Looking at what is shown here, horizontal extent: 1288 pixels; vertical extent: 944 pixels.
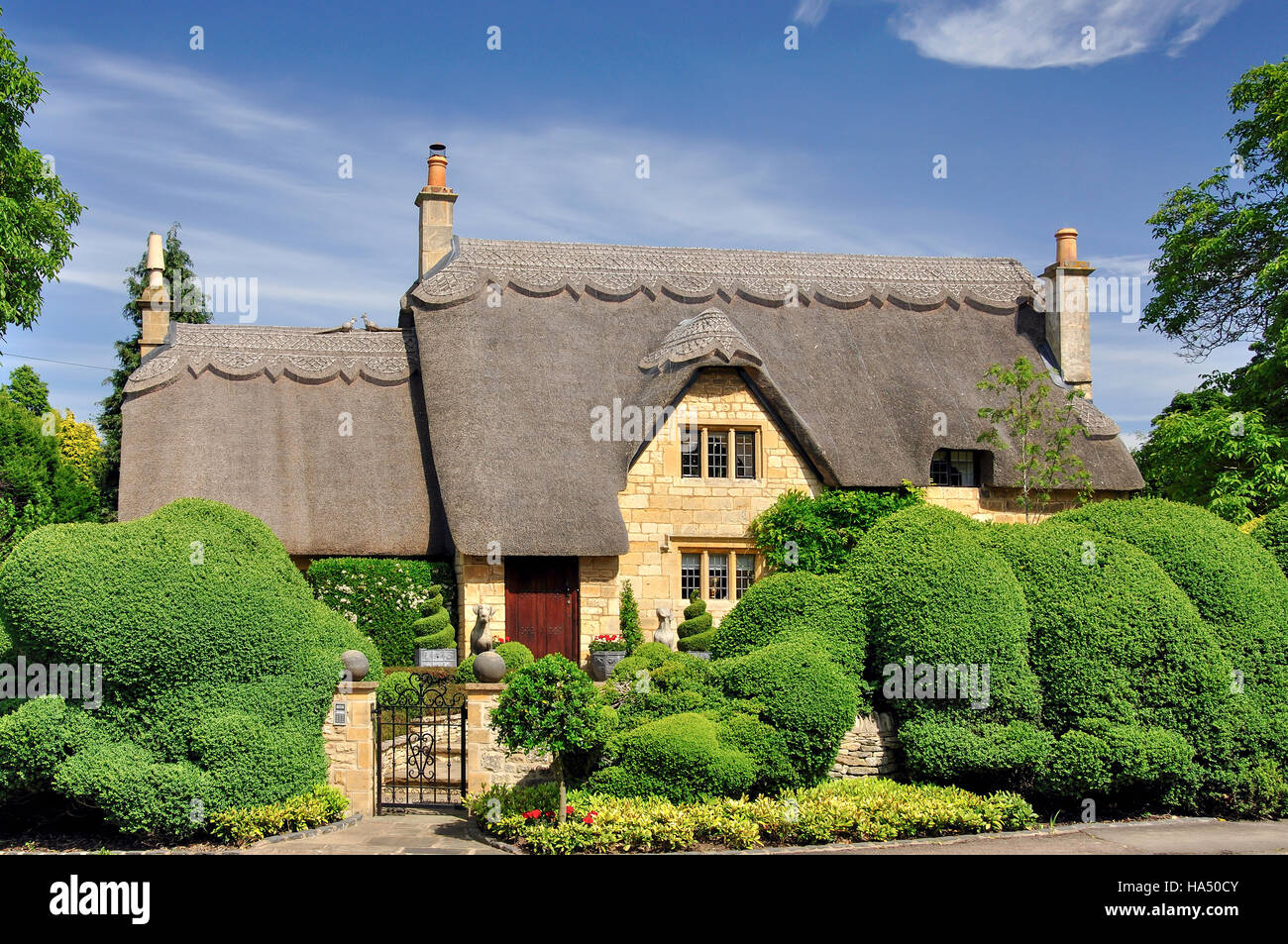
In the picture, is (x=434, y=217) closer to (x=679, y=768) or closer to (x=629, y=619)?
(x=629, y=619)

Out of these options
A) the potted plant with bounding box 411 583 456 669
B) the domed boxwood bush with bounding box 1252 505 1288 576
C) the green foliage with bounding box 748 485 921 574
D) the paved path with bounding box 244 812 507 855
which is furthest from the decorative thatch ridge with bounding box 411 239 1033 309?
the paved path with bounding box 244 812 507 855

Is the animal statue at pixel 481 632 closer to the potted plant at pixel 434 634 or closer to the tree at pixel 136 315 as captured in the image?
the potted plant at pixel 434 634

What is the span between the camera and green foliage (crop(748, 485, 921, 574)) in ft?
68.5

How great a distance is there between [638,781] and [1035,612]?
4575 millimetres

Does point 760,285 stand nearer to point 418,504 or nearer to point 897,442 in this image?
point 897,442

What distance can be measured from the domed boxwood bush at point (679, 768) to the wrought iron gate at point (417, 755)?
2.32 meters

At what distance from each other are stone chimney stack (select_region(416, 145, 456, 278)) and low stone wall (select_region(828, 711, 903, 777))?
17.7 metres

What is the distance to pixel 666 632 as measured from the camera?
19.4 m

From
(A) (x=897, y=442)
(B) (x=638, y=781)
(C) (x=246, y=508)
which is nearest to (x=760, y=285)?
(A) (x=897, y=442)

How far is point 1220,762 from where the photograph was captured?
11.5 metres

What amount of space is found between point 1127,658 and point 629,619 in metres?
10.8
